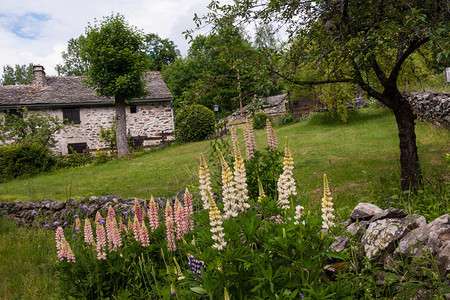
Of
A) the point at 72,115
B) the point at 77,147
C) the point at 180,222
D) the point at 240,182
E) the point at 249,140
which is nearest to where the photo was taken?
the point at 240,182

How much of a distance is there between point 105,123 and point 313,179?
68.0 ft

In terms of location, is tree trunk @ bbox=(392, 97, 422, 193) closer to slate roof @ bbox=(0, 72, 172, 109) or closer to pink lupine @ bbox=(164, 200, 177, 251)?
pink lupine @ bbox=(164, 200, 177, 251)

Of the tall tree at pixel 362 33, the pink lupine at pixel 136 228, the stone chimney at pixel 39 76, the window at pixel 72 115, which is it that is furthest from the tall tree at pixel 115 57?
the pink lupine at pixel 136 228

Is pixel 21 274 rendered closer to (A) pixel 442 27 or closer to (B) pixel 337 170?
(A) pixel 442 27

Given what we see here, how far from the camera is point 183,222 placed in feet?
9.31

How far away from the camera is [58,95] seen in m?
24.4

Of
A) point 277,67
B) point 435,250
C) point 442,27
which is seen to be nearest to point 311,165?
point 277,67

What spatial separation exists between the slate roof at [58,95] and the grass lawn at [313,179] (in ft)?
40.9

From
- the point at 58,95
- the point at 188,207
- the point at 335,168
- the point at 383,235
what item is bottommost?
the point at 335,168

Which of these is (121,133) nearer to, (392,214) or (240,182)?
(392,214)

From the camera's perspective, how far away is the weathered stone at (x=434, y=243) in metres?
2.29

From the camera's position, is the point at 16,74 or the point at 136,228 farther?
the point at 16,74

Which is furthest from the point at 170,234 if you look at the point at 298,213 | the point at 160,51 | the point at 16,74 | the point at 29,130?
the point at 16,74

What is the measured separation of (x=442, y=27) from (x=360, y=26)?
1.76m
